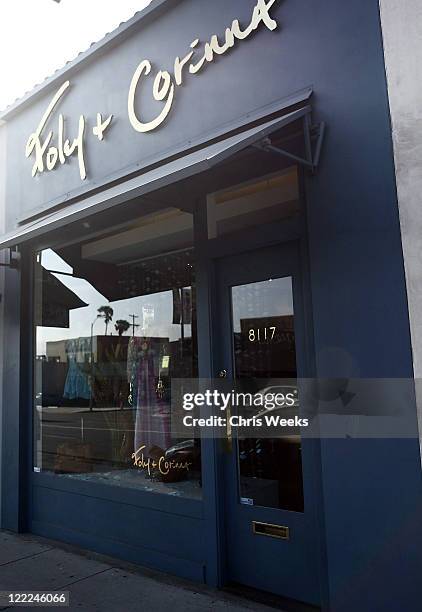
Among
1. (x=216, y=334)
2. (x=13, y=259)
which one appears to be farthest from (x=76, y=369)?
(x=216, y=334)

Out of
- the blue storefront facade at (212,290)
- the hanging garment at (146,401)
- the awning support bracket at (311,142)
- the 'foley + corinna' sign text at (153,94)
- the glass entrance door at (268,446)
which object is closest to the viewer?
the blue storefront facade at (212,290)

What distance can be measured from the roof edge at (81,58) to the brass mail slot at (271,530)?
14.4ft

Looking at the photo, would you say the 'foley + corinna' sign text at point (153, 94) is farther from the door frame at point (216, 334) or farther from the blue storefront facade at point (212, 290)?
the door frame at point (216, 334)

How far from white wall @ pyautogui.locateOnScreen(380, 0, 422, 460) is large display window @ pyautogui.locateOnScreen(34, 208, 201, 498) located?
1.97 meters

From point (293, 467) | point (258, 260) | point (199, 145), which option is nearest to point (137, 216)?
point (199, 145)

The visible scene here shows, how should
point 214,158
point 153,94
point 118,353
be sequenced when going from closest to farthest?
point 214,158, point 153,94, point 118,353

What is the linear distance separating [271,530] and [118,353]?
261 centimetres

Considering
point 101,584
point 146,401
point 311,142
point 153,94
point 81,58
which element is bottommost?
point 101,584

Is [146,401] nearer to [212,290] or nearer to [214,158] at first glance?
[212,290]

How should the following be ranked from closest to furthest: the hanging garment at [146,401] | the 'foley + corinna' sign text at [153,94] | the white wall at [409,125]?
the white wall at [409,125] < the 'foley + corinna' sign text at [153,94] < the hanging garment at [146,401]

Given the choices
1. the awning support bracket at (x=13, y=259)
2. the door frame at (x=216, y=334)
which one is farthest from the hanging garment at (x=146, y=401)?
the awning support bracket at (x=13, y=259)

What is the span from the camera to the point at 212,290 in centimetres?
430

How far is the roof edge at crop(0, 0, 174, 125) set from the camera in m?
4.79

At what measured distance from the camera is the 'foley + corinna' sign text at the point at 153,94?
405 cm
